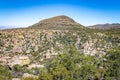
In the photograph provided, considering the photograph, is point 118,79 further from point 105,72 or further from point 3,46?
point 3,46

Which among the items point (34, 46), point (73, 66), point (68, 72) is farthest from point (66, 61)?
point (34, 46)

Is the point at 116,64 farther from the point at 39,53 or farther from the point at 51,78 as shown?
the point at 39,53

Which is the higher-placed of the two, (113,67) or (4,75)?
(113,67)

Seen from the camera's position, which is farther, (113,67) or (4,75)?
(4,75)

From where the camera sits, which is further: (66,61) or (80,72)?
(66,61)

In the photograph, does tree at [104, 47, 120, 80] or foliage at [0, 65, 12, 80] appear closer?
foliage at [0, 65, 12, 80]

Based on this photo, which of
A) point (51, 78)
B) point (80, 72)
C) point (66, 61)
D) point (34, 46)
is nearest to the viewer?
point (51, 78)

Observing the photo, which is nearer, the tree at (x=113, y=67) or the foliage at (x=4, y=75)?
the foliage at (x=4, y=75)

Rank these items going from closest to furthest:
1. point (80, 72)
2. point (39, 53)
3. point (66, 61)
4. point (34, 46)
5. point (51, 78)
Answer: point (51, 78) → point (80, 72) → point (66, 61) → point (39, 53) → point (34, 46)

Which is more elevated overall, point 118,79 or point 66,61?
point 66,61
